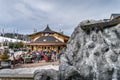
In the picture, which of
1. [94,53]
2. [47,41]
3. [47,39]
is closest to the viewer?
[94,53]

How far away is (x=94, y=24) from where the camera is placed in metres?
13.7

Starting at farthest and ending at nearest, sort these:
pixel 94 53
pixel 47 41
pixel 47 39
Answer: pixel 47 39, pixel 47 41, pixel 94 53

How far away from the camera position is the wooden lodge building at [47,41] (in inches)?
2297

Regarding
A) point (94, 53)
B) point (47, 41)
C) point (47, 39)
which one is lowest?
point (94, 53)

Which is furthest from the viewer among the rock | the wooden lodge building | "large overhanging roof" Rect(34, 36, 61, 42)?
"large overhanging roof" Rect(34, 36, 61, 42)

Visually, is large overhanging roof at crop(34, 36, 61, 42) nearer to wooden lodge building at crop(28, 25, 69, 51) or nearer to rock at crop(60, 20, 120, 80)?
wooden lodge building at crop(28, 25, 69, 51)

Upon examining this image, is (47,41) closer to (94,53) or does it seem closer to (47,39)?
(47,39)

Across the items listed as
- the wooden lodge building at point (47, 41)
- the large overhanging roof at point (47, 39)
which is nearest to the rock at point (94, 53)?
the wooden lodge building at point (47, 41)

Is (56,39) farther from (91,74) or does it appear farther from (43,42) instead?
(91,74)

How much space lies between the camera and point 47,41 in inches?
2327

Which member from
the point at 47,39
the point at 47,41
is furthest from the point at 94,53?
the point at 47,39

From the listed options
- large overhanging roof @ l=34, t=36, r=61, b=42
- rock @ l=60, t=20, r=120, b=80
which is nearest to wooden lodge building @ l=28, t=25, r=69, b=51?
large overhanging roof @ l=34, t=36, r=61, b=42

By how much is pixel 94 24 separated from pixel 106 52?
1519mm

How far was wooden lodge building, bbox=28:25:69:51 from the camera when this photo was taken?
58.3 metres
